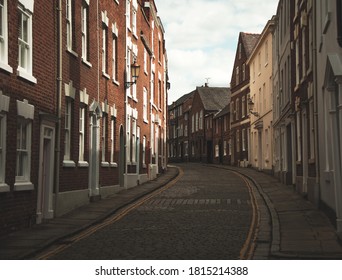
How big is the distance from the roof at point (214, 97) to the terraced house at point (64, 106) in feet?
123

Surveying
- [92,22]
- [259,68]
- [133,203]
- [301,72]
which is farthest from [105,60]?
[259,68]

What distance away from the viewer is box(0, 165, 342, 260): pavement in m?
9.52

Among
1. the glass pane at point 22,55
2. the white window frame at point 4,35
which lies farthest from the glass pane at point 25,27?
the white window frame at point 4,35

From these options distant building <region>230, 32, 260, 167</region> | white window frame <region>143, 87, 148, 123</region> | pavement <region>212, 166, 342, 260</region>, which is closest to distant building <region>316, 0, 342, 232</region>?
pavement <region>212, 166, 342, 260</region>

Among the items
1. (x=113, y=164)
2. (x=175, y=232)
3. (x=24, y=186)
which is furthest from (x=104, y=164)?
(x=175, y=232)

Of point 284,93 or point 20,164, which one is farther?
point 284,93

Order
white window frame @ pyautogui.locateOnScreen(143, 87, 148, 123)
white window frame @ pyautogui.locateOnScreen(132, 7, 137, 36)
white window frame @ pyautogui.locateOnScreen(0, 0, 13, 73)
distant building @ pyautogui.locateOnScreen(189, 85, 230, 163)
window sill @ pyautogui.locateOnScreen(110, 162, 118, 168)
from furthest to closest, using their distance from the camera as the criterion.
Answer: distant building @ pyautogui.locateOnScreen(189, 85, 230, 163) < white window frame @ pyautogui.locateOnScreen(143, 87, 148, 123) < white window frame @ pyautogui.locateOnScreen(132, 7, 137, 36) < window sill @ pyautogui.locateOnScreen(110, 162, 118, 168) < white window frame @ pyautogui.locateOnScreen(0, 0, 13, 73)

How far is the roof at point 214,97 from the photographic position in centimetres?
6519

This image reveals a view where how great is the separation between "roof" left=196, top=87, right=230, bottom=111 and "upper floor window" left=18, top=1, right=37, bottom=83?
171 ft

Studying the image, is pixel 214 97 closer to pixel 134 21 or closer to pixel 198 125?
pixel 198 125

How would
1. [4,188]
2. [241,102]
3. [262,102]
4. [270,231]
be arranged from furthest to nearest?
[241,102] → [262,102] → [270,231] → [4,188]

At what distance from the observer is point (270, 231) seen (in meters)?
12.4

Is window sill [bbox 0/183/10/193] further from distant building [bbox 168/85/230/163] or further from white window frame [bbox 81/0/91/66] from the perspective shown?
distant building [bbox 168/85/230/163]

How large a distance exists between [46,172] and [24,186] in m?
2.00
